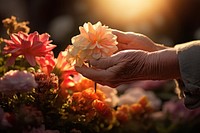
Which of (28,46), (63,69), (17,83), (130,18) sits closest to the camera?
(17,83)

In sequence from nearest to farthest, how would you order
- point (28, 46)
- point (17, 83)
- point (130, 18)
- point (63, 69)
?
point (17, 83) → point (28, 46) → point (63, 69) → point (130, 18)

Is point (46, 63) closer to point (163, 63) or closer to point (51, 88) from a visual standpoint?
point (51, 88)

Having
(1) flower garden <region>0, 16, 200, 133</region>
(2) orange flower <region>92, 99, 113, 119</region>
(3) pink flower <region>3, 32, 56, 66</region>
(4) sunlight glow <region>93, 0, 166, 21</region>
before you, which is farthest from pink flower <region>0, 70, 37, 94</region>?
(4) sunlight glow <region>93, 0, 166, 21</region>

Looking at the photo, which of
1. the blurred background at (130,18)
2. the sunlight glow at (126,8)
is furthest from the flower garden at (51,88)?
the sunlight glow at (126,8)

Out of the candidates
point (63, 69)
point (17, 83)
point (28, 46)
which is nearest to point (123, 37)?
point (63, 69)

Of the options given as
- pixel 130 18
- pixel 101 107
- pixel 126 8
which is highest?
pixel 126 8

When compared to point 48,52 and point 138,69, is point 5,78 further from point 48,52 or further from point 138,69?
point 138,69

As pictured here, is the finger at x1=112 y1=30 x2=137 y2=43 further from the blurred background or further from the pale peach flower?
the blurred background
